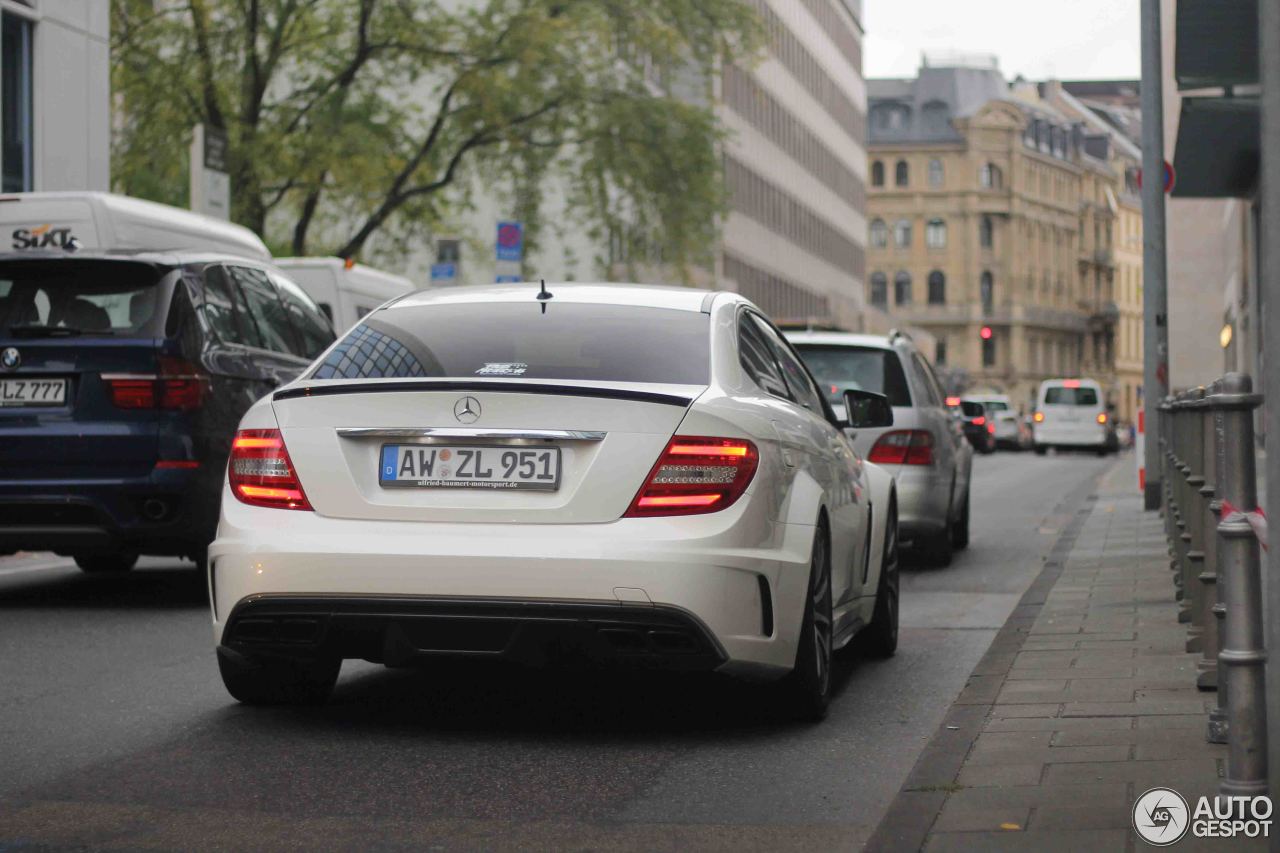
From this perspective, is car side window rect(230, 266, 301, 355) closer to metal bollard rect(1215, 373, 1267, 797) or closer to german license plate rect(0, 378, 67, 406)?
german license plate rect(0, 378, 67, 406)

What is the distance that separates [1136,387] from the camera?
157 m

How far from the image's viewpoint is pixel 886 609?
907cm

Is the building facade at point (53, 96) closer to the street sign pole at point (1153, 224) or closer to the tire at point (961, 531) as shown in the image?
the street sign pole at point (1153, 224)

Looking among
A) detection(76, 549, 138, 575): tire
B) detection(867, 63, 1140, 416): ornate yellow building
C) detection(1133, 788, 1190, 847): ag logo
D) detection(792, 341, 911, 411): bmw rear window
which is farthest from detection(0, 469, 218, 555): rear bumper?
detection(867, 63, 1140, 416): ornate yellow building

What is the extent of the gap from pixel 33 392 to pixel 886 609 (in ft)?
14.0

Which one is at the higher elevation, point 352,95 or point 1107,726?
point 352,95

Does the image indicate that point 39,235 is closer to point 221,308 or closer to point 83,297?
point 221,308

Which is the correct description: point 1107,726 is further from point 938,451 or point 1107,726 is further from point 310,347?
point 938,451

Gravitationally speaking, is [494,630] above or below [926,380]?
below

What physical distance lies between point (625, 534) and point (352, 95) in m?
30.0

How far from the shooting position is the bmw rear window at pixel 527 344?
6.83 m

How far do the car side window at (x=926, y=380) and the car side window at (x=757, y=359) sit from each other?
6798 mm

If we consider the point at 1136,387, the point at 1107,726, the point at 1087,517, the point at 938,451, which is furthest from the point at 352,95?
the point at 1136,387

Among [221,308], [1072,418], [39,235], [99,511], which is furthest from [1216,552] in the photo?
[1072,418]
